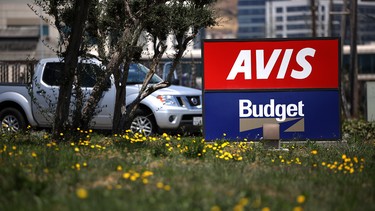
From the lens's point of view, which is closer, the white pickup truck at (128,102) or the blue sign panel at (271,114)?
the blue sign panel at (271,114)

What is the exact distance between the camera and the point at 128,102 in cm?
1571

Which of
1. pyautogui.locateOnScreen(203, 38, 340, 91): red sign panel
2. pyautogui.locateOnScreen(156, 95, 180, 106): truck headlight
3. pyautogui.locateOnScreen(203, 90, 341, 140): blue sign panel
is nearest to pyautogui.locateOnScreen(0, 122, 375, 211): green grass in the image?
pyautogui.locateOnScreen(203, 90, 341, 140): blue sign panel

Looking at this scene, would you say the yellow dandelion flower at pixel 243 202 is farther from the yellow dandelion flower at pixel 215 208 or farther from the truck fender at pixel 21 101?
the truck fender at pixel 21 101

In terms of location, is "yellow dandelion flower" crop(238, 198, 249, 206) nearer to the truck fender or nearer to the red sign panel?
the red sign panel

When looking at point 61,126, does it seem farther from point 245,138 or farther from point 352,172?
point 352,172

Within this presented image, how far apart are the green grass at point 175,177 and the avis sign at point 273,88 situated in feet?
4.09

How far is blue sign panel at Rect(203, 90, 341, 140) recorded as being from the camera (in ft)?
40.8

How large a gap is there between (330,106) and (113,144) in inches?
162

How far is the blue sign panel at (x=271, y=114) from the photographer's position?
40.8 ft

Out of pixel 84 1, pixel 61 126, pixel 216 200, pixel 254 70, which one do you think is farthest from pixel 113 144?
pixel 216 200

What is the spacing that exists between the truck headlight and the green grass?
4398 millimetres

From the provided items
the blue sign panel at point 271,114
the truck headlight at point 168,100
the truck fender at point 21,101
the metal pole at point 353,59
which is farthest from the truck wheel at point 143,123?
the metal pole at point 353,59

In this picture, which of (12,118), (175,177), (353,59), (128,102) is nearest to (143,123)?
(128,102)

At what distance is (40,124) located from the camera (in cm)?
1600
